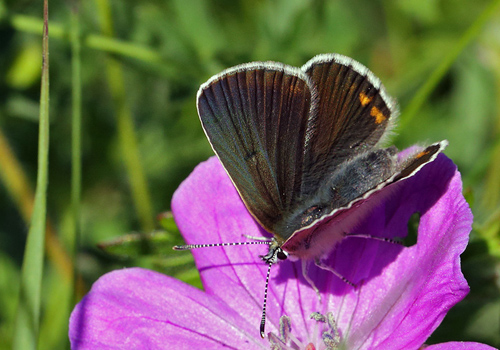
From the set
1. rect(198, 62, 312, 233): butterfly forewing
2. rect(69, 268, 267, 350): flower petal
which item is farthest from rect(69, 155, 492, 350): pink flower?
rect(198, 62, 312, 233): butterfly forewing

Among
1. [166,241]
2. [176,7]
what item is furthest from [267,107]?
[176,7]

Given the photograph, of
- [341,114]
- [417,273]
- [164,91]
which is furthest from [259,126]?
[164,91]

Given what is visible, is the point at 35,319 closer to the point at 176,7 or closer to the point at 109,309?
the point at 109,309

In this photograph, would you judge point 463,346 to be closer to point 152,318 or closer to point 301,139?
point 301,139

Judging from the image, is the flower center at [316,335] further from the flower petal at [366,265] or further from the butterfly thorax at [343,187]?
the butterfly thorax at [343,187]

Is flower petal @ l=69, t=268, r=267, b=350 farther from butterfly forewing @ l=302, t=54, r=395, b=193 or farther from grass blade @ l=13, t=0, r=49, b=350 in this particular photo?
butterfly forewing @ l=302, t=54, r=395, b=193

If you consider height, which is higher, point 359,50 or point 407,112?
point 359,50
